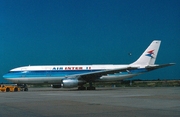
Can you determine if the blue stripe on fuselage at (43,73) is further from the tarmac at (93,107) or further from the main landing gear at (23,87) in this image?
the tarmac at (93,107)

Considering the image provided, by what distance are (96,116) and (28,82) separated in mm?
30189

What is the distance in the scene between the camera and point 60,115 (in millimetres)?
10953

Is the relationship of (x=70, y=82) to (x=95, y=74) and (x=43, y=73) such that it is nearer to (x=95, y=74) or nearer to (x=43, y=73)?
(x=95, y=74)

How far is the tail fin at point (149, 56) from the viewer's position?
43875 mm

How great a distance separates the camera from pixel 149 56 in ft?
145

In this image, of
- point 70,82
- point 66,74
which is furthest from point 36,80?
point 70,82

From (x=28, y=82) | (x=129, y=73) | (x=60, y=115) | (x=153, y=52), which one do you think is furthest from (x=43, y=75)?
(x=60, y=115)

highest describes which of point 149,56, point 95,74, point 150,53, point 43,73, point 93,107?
point 150,53

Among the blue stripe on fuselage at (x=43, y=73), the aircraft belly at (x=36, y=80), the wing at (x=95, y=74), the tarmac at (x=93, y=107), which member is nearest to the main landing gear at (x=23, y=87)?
the aircraft belly at (x=36, y=80)

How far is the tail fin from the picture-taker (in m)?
43.9

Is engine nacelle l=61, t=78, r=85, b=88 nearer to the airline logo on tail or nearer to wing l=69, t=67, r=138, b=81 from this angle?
wing l=69, t=67, r=138, b=81

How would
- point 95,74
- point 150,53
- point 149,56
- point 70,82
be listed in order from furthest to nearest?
point 150,53 < point 149,56 < point 95,74 < point 70,82

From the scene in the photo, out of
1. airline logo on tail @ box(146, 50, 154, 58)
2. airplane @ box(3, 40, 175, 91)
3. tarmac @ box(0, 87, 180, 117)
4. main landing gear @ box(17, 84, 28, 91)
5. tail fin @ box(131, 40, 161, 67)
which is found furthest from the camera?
airline logo on tail @ box(146, 50, 154, 58)

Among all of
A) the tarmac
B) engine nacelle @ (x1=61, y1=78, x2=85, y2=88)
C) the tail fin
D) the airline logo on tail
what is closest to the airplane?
engine nacelle @ (x1=61, y1=78, x2=85, y2=88)
